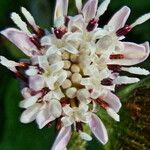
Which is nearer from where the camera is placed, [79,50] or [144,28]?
[79,50]

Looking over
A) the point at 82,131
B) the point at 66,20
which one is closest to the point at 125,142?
the point at 82,131

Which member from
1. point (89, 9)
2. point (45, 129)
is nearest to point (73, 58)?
point (89, 9)

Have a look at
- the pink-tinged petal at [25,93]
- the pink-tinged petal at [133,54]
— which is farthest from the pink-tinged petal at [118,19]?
the pink-tinged petal at [25,93]

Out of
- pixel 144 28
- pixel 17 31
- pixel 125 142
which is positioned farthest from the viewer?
pixel 144 28

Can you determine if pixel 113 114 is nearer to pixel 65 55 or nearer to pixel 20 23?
pixel 65 55

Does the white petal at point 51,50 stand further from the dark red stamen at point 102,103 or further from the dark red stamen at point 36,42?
the dark red stamen at point 102,103

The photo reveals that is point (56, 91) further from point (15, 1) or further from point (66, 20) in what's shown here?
point (15, 1)
